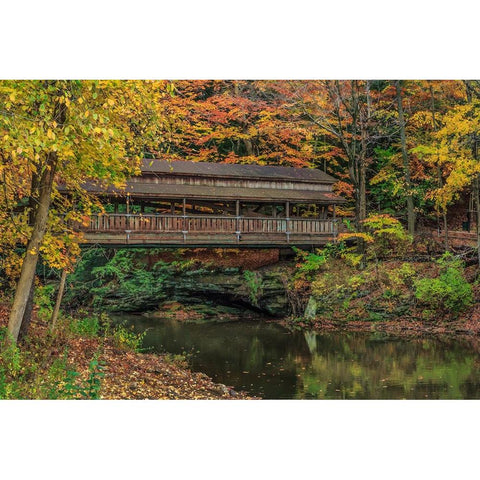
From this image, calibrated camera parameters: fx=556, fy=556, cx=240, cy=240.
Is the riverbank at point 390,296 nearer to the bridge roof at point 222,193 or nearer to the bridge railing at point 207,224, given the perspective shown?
the bridge railing at point 207,224

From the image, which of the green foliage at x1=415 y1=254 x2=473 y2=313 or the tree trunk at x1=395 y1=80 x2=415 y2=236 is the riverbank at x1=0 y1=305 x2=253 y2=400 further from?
the tree trunk at x1=395 y1=80 x2=415 y2=236

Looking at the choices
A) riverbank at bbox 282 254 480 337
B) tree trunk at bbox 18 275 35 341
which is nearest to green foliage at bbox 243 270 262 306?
riverbank at bbox 282 254 480 337

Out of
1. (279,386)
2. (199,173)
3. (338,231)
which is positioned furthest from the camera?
(338,231)

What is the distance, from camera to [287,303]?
61.5 ft

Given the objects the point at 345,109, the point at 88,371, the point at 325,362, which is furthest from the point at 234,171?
the point at 88,371

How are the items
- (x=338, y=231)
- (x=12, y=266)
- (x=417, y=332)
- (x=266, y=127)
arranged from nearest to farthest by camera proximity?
(x=12, y=266), (x=417, y=332), (x=338, y=231), (x=266, y=127)

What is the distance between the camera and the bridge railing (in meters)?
16.7

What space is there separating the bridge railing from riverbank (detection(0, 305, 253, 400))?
4935 millimetres

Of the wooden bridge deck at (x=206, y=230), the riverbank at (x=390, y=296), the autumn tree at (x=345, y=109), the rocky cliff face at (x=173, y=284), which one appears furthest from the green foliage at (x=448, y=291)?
the rocky cliff face at (x=173, y=284)

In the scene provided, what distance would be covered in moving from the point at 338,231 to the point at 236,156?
5186 mm

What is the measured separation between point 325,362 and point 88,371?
5.52 m

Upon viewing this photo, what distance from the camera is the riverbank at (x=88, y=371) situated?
24.3 ft

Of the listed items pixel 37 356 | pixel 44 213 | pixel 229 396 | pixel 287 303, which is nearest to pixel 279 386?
pixel 229 396

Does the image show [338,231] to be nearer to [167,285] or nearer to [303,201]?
[303,201]
